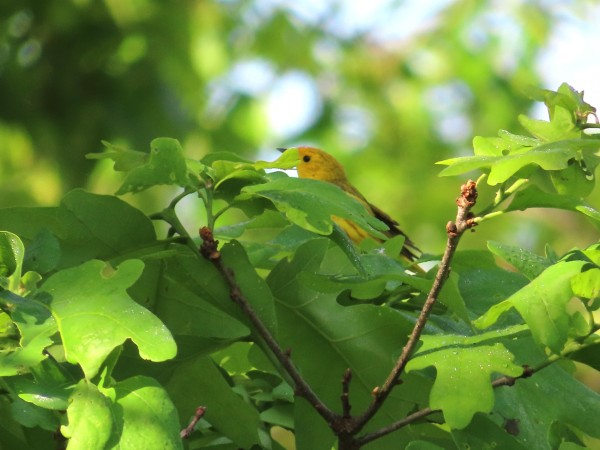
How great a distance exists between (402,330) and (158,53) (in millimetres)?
5029

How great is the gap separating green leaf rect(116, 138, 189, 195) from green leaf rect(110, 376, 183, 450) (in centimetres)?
22

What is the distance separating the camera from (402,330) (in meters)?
1.08

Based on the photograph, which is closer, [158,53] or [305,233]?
[305,233]

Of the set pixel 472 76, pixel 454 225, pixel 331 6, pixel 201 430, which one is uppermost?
pixel 454 225

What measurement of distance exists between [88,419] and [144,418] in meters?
0.05

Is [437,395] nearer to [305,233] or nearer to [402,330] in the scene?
[402,330]

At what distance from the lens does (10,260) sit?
987 millimetres

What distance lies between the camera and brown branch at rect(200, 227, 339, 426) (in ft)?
3.31

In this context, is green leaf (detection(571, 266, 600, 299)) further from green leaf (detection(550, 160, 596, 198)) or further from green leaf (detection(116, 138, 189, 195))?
green leaf (detection(116, 138, 189, 195))

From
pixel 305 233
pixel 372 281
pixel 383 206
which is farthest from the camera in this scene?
pixel 383 206

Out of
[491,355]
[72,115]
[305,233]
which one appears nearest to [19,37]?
[72,115]

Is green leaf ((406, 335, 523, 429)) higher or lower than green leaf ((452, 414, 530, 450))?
higher

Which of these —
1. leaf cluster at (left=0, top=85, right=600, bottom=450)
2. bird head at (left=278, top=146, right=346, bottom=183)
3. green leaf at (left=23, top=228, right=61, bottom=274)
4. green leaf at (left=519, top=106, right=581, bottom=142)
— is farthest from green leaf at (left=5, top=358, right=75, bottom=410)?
bird head at (left=278, top=146, right=346, bottom=183)

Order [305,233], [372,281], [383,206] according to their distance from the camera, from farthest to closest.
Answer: [383,206] < [305,233] < [372,281]
